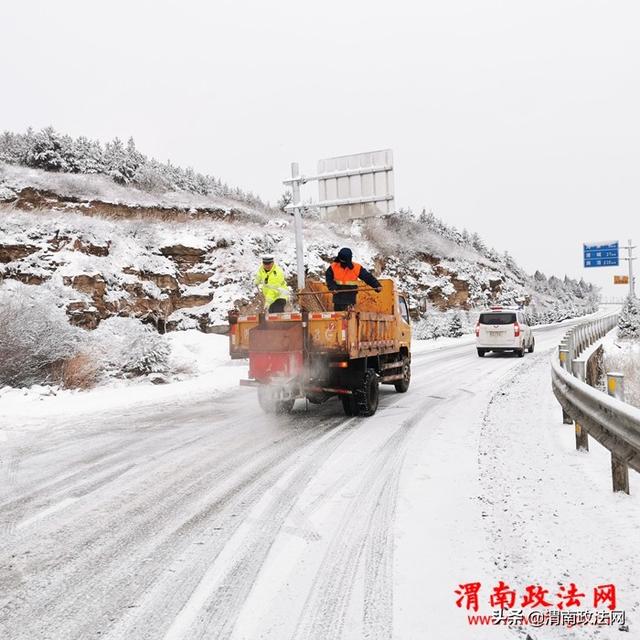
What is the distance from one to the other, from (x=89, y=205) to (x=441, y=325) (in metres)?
22.1

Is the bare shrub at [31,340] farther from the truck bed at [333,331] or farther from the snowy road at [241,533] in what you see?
the truck bed at [333,331]

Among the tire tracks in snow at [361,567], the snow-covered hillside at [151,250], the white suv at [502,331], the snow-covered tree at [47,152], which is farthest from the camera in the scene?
the snow-covered tree at [47,152]

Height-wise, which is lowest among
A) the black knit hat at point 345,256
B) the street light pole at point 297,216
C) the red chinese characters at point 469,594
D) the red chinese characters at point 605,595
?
the red chinese characters at point 469,594

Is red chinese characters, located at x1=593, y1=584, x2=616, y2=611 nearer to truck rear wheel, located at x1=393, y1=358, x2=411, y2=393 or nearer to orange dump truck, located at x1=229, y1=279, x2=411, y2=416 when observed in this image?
orange dump truck, located at x1=229, y1=279, x2=411, y2=416

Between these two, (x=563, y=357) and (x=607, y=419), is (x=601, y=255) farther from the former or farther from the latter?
(x=607, y=419)

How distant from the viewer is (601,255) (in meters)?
42.7

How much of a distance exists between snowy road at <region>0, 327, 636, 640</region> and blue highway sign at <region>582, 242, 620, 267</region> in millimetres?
41674

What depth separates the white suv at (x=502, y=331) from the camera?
19172 mm

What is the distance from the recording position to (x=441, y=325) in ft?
107

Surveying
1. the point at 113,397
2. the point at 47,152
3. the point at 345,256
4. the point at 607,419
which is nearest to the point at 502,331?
the point at 345,256

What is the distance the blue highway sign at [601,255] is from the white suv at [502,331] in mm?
27921

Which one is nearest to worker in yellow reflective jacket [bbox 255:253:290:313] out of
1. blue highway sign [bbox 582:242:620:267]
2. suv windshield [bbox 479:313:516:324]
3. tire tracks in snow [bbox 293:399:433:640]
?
tire tracks in snow [bbox 293:399:433:640]

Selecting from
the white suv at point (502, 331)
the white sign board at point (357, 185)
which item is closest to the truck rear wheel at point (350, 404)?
the white sign board at point (357, 185)

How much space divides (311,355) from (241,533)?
14.5 ft
